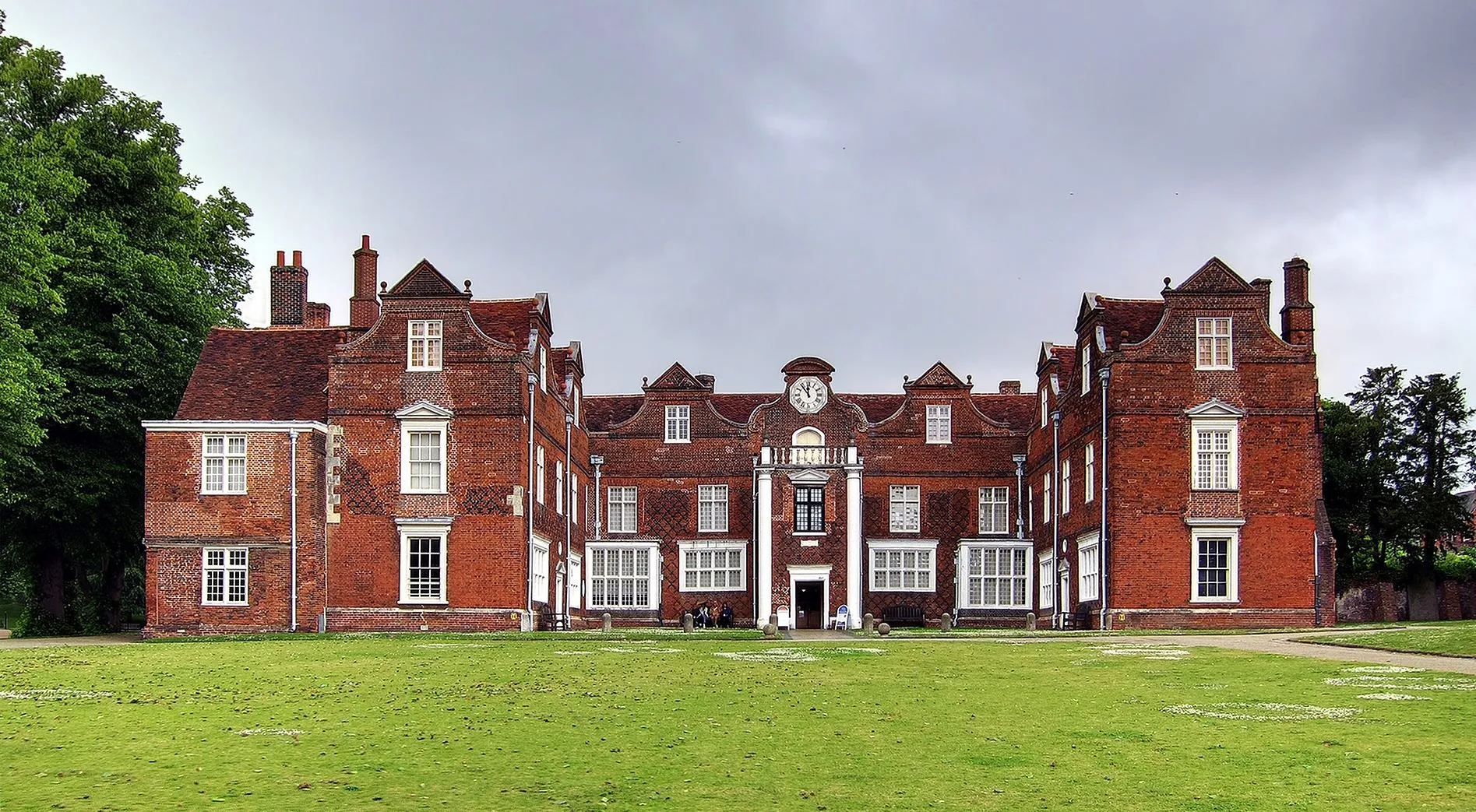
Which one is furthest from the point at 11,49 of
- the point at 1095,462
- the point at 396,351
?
the point at 1095,462

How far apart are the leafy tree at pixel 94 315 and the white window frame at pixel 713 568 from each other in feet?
63.9

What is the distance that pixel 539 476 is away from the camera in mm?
46125

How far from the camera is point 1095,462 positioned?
145 feet

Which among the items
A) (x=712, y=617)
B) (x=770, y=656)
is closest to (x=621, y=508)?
(x=712, y=617)

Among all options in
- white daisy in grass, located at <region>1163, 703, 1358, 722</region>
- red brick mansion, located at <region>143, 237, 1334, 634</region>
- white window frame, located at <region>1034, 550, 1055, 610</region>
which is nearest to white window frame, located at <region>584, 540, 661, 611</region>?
red brick mansion, located at <region>143, 237, 1334, 634</region>

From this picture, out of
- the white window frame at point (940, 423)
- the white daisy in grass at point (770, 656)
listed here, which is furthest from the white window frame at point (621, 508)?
the white daisy in grass at point (770, 656)

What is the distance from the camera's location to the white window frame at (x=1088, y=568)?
43750mm

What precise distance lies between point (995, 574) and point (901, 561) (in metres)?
3.59

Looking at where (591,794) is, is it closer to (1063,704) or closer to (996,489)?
(1063,704)

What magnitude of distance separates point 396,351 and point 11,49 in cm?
1666

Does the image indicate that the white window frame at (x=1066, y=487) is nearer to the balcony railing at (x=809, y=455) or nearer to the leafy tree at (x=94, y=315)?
the balcony railing at (x=809, y=455)

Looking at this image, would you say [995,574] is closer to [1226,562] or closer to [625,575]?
[1226,562]

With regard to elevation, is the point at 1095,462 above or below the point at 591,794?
above

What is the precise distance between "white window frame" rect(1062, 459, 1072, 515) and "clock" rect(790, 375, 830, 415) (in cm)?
1005
